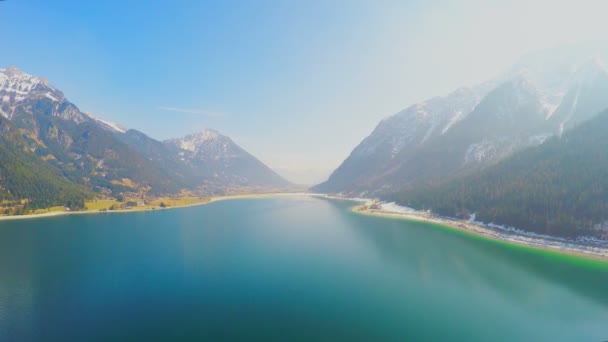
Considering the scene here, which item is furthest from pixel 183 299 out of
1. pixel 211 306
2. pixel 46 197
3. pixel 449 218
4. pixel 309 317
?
pixel 46 197

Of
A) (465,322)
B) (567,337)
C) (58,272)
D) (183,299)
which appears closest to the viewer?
(567,337)

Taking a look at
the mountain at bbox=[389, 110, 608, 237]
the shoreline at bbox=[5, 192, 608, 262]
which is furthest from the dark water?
the mountain at bbox=[389, 110, 608, 237]

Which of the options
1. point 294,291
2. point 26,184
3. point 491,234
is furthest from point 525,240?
point 26,184

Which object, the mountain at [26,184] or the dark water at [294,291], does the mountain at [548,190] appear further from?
the mountain at [26,184]

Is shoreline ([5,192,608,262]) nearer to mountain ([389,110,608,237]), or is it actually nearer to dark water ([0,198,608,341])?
mountain ([389,110,608,237])

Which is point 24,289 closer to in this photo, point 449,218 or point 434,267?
point 434,267
